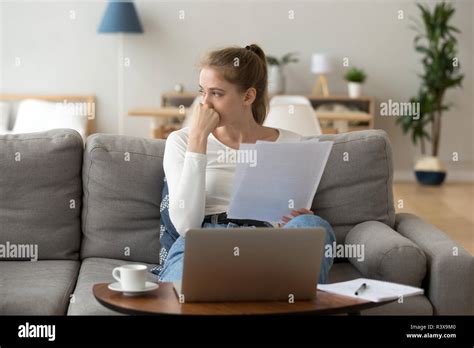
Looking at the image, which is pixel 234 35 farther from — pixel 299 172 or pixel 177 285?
pixel 177 285

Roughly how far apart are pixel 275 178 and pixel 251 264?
62 centimetres

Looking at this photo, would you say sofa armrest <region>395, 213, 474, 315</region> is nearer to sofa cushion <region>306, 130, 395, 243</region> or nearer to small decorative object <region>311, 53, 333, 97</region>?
sofa cushion <region>306, 130, 395, 243</region>

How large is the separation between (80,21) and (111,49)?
1.21ft

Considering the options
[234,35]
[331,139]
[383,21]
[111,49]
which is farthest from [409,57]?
[331,139]

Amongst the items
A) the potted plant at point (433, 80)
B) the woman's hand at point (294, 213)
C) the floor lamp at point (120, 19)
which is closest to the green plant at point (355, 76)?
the potted plant at point (433, 80)

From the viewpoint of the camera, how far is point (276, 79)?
7715 mm

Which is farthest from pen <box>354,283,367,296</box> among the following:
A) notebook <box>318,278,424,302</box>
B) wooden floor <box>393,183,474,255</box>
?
wooden floor <box>393,183,474,255</box>

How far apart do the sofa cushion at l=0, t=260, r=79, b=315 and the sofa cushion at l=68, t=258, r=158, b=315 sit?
0.04 m

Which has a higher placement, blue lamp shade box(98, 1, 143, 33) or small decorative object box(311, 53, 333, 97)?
blue lamp shade box(98, 1, 143, 33)

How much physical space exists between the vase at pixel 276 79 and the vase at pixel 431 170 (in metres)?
1.43

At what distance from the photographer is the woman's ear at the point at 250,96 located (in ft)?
9.45

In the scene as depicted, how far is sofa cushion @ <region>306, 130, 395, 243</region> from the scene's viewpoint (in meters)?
3.00

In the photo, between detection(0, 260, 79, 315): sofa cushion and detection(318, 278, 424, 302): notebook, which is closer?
detection(318, 278, 424, 302): notebook

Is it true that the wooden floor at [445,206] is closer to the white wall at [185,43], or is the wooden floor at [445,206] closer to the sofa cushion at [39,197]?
the white wall at [185,43]
